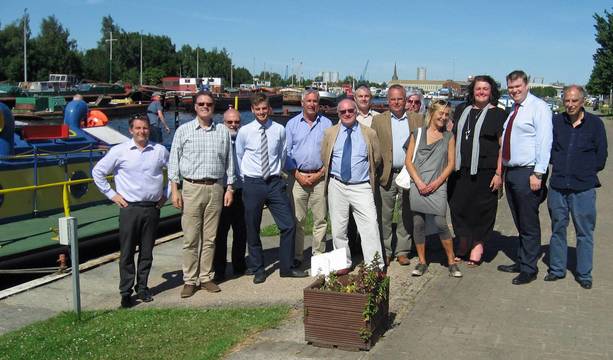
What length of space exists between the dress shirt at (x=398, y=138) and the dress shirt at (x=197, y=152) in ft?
6.10

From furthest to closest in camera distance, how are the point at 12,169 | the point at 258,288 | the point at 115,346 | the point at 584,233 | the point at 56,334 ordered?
the point at 12,169 < the point at 258,288 < the point at 584,233 < the point at 56,334 < the point at 115,346

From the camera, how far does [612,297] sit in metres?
5.91

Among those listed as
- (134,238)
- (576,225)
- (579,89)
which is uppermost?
(579,89)

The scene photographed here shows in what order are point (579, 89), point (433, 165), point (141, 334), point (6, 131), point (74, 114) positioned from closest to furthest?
1. point (141, 334)
2. point (579, 89)
3. point (433, 165)
4. point (6, 131)
5. point (74, 114)

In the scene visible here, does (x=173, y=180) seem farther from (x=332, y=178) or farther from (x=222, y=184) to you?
(x=332, y=178)

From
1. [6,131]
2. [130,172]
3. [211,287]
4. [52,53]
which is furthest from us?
[52,53]

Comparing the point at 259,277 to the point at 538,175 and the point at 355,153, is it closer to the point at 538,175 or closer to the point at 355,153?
the point at 355,153

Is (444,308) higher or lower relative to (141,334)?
higher

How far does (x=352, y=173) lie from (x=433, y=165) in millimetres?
829

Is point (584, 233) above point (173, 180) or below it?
below

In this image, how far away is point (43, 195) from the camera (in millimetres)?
9789

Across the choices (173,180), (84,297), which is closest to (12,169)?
(84,297)

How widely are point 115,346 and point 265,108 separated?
2687 mm

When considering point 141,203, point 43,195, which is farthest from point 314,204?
point 43,195
